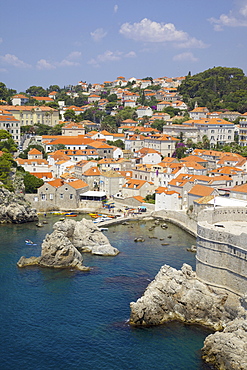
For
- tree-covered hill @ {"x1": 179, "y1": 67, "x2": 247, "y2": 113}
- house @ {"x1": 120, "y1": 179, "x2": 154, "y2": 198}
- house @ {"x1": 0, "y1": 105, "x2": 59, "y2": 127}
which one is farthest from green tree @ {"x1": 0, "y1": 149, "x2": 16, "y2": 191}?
tree-covered hill @ {"x1": 179, "y1": 67, "x2": 247, "y2": 113}

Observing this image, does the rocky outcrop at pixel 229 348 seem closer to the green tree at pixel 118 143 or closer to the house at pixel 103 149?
the house at pixel 103 149

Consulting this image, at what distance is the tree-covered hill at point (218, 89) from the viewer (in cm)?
10569

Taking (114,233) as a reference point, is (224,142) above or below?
above

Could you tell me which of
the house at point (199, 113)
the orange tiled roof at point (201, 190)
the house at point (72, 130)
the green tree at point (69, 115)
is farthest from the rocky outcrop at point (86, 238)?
the green tree at point (69, 115)

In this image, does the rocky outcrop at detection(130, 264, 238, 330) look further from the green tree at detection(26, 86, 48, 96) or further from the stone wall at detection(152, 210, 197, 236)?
the green tree at detection(26, 86, 48, 96)

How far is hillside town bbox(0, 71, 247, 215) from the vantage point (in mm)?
55906

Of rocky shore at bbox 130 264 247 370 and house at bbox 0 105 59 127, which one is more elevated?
house at bbox 0 105 59 127

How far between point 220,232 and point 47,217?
29346 mm

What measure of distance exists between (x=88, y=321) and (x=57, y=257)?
9338mm

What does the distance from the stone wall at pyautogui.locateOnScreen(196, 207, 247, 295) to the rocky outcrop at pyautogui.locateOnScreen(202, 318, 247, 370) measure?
3467 millimetres

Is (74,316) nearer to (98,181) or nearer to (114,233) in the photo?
(114,233)

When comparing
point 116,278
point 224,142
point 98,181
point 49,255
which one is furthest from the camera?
point 224,142

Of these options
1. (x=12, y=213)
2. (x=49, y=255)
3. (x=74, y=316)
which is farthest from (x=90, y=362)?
(x=12, y=213)

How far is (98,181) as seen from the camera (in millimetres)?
63094
